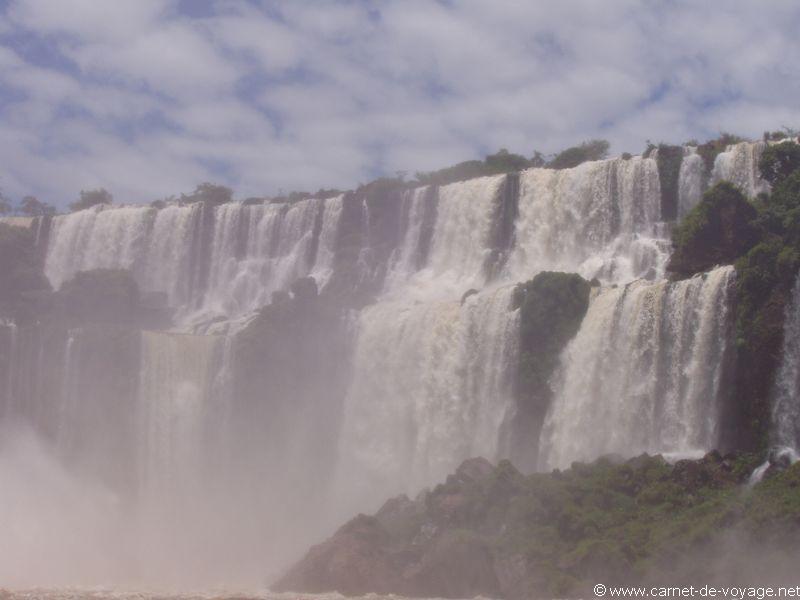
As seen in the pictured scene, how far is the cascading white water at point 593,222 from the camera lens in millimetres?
39375

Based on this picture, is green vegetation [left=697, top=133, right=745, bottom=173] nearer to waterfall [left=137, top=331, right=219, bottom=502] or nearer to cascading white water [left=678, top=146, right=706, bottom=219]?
cascading white water [left=678, top=146, right=706, bottom=219]

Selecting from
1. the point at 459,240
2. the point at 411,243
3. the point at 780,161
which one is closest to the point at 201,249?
the point at 411,243

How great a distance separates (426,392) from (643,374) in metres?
8.52

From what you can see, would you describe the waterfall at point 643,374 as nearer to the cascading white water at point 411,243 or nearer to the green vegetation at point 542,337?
the green vegetation at point 542,337

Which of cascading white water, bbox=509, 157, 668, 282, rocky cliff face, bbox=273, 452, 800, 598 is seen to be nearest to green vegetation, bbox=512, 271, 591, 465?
rocky cliff face, bbox=273, 452, 800, 598

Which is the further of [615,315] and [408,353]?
[408,353]

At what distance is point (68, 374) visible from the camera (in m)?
42.9

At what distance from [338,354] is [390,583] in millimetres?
15732

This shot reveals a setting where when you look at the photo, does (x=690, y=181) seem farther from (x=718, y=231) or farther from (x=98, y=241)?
(x=98, y=241)

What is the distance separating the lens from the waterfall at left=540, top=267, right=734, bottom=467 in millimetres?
29406

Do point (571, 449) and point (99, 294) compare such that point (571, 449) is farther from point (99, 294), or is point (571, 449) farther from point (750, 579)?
point (99, 294)

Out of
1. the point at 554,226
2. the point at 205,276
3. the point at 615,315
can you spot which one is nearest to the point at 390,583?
the point at 615,315

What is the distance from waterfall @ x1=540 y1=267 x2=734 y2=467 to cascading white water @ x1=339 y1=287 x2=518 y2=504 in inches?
104

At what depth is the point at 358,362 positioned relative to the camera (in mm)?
40219
